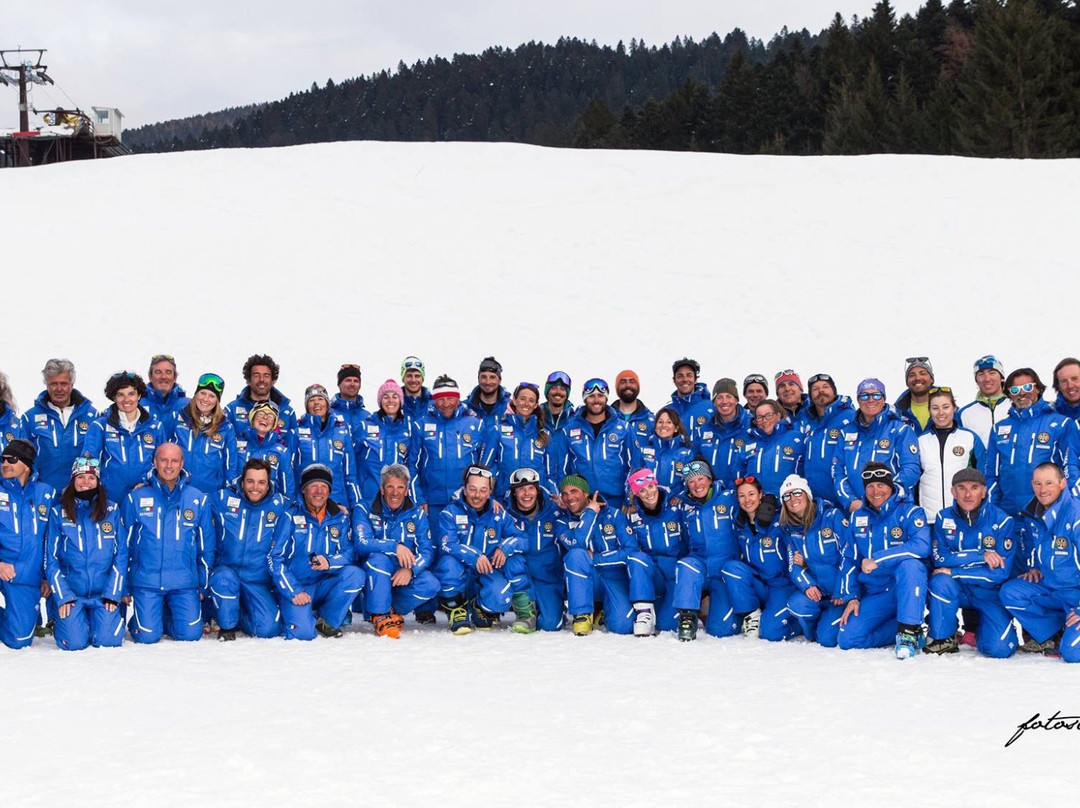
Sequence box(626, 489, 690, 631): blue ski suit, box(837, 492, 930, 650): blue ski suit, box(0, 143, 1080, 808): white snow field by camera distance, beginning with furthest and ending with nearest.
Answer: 1. box(626, 489, 690, 631): blue ski suit
2. box(837, 492, 930, 650): blue ski suit
3. box(0, 143, 1080, 808): white snow field

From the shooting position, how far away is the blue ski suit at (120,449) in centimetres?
684

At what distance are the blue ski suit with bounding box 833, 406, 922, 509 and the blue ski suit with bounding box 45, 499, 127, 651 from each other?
3.88 m

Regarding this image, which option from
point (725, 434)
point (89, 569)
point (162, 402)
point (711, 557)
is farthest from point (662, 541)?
point (162, 402)

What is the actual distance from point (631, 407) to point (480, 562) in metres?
1.65

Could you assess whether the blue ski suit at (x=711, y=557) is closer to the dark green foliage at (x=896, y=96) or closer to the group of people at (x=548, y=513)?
the group of people at (x=548, y=513)

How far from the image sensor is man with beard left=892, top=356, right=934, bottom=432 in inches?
269

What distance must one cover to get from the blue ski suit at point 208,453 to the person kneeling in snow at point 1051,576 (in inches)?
167

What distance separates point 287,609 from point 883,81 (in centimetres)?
4236

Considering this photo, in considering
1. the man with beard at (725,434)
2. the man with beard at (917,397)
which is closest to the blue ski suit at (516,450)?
the man with beard at (725,434)

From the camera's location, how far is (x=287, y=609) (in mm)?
6184

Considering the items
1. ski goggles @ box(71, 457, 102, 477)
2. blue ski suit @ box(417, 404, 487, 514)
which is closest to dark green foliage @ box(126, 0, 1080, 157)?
blue ski suit @ box(417, 404, 487, 514)

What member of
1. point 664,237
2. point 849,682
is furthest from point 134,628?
point 664,237

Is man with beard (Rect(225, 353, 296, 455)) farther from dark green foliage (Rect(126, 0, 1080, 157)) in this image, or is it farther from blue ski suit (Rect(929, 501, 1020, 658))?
dark green foliage (Rect(126, 0, 1080, 157))

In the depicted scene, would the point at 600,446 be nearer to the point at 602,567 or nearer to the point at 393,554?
the point at 602,567
